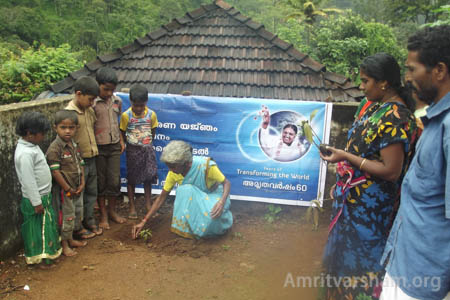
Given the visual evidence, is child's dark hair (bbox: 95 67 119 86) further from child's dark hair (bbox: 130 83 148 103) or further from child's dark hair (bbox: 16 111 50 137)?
child's dark hair (bbox: 16 111 50 137)

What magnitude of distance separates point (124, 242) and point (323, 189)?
2.76m

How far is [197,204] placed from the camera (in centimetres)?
427

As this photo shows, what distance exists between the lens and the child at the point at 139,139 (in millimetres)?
4809

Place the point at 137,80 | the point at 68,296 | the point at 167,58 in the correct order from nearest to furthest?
the point at 68,296 → the point at 137,80 → the point at 167,58

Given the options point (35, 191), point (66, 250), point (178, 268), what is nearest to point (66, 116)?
point (35, 191)

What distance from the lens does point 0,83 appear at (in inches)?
285

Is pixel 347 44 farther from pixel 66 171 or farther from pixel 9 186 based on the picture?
pixel 9 186

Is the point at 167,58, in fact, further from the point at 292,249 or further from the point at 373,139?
the point at 373,139

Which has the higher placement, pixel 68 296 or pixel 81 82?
pixel 81 82

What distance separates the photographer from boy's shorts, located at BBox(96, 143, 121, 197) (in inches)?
182

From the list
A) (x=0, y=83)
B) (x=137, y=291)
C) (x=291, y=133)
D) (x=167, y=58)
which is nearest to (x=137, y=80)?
(x=167, y=58)

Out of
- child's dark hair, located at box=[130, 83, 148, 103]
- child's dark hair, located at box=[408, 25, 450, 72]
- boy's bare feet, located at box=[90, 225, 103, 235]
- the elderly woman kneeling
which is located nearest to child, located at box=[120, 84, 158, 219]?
child's dark hair, located at box=[130, 83, 148, 103]

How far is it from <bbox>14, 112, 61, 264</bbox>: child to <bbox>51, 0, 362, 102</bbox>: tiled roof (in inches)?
138

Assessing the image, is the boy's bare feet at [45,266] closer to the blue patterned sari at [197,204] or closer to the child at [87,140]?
the child at [87,140]
